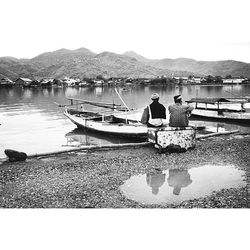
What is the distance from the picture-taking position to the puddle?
5.29 metres

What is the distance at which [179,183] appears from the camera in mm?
5871

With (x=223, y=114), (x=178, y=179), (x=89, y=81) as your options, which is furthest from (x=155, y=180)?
(x=89, y=81)

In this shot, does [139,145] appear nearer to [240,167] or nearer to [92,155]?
[92,155]

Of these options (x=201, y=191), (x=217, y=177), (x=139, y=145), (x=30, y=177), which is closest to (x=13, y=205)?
(x=30, y=177)

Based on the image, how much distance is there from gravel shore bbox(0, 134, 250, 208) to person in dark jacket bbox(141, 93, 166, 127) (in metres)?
0.79

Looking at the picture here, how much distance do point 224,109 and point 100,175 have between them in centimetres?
1406

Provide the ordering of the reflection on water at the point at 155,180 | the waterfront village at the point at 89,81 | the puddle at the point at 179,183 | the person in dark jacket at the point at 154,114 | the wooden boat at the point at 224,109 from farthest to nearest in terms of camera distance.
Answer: the waterfront village at the point at 89,81 < the wooden boat at the point at 224,109 < the person in dark jacket at the point at 154,114 < the reflection on water at the point at 155,180 < the puddle at the point at 179,183

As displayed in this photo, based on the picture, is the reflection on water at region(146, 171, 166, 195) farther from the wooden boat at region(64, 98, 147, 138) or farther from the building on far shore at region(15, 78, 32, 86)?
the building on far shore at region(15, 78, 32, 86)

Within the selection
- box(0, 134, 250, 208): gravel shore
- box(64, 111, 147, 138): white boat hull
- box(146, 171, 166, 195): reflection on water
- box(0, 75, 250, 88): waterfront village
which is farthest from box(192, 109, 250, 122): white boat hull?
box(146, 171, 166, 195): reflection on water

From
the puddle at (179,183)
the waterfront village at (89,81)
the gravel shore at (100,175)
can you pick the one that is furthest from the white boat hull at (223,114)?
the puddle at (179,183)

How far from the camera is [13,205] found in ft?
16.6

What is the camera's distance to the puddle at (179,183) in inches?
208

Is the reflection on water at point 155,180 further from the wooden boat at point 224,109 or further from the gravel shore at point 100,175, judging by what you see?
the wooden boat at point 224,109

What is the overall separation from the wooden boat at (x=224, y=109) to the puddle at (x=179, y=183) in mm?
11394
